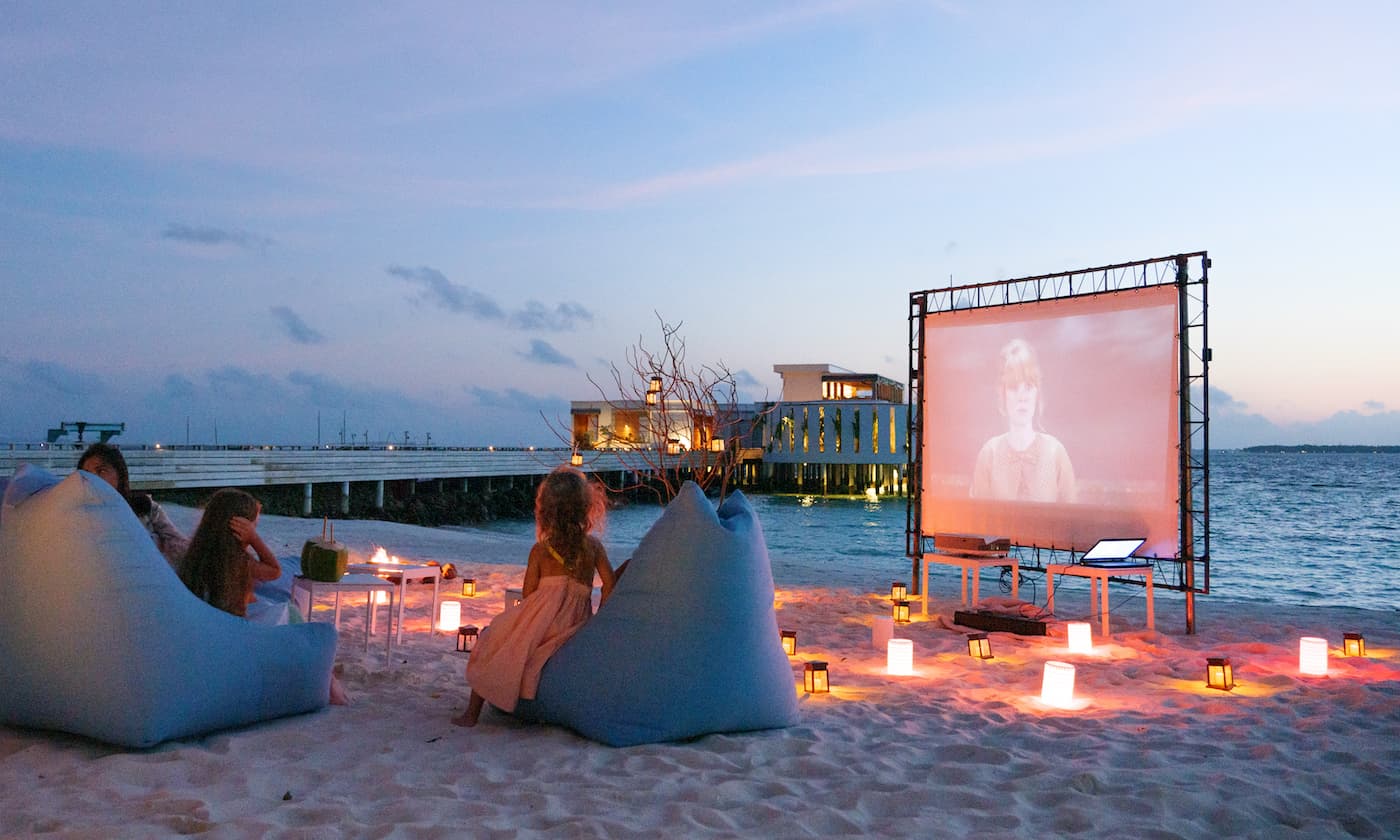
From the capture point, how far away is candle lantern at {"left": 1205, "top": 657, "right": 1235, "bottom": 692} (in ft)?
14.7

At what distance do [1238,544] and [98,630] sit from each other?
2312cm

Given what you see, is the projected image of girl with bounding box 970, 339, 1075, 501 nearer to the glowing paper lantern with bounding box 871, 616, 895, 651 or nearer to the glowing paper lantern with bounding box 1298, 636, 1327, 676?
the glowing paper lantern with bounding box 1298, 636, 1327, 676

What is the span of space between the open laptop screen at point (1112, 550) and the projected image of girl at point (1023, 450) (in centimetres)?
74

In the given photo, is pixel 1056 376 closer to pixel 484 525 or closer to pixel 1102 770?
pixel 1102 770

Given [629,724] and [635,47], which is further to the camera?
[635,47]

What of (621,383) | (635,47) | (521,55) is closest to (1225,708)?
(621,383)

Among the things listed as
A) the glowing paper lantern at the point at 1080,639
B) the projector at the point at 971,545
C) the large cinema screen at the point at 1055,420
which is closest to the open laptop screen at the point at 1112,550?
the large cinema screen at the point at 1055,420

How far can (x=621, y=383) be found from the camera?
329 inches

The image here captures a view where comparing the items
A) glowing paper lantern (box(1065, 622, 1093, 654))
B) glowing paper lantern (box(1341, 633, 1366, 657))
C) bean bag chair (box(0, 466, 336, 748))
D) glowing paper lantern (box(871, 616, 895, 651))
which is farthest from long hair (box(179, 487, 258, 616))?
glowing paper lantern (box(1341, 633, 1366, 657))

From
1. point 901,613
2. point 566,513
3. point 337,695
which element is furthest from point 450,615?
point 901,613

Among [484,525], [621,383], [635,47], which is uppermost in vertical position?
[635,47]

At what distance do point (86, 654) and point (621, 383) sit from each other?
563cm

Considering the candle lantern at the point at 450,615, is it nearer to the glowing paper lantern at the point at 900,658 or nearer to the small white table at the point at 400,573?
the small white table at the point at 400,573

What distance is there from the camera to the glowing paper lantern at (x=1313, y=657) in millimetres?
4770
